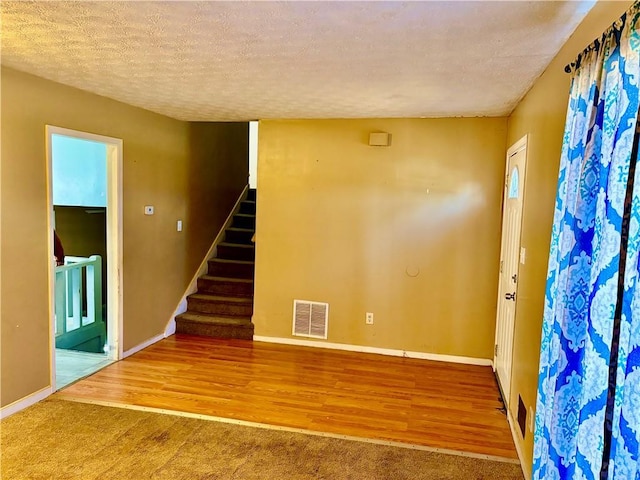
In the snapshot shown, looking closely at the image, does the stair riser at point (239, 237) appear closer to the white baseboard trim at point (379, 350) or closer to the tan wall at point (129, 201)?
the tan wall at point (129, 201)

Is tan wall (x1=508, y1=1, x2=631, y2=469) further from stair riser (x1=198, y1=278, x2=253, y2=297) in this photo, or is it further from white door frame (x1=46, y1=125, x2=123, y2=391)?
white door frame (x1=46, y1=125, x2=123, y2=391)

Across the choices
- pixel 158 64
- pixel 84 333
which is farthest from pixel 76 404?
pixel 158 64

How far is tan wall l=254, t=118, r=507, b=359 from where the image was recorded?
430 cm

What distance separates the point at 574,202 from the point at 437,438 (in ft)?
6.69

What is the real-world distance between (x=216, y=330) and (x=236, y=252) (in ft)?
3.85

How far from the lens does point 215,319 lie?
5125 millimetres

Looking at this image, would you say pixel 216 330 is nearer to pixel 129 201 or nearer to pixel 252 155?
pixel 129 201

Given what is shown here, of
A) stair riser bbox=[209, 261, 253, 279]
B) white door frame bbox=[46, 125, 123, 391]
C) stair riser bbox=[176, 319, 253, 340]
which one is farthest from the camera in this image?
stair riser bbox=[209, 261, 253, 279]

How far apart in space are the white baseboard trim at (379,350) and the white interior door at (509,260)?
0.26 meters

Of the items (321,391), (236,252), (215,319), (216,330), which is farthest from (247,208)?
(321,391)

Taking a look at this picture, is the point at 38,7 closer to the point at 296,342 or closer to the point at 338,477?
the point at 338,477

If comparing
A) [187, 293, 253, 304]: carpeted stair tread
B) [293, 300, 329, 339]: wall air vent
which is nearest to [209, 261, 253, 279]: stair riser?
[187, 293, 253, 304]: carpeted stair tread

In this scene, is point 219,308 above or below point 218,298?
below

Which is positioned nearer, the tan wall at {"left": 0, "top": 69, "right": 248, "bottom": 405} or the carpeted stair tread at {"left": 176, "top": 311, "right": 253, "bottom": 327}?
the tan wall at {"left": 0, "top": 69, "right": 248, "bottom": 405}
